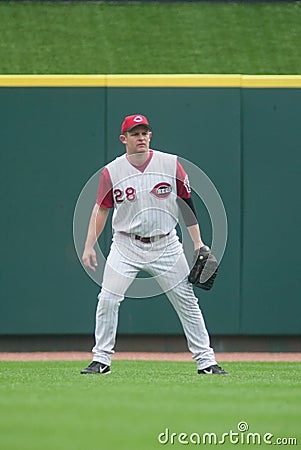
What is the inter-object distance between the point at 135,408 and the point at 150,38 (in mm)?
11901

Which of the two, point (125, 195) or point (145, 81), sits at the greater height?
point (145, 81)

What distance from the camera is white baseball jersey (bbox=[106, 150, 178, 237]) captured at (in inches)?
303

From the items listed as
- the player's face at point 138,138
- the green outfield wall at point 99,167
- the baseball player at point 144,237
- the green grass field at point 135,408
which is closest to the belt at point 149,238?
the baseball player at point 144,237

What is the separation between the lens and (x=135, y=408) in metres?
5.65

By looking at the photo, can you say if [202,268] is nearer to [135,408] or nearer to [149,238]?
[149,238]

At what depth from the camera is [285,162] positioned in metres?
11.0

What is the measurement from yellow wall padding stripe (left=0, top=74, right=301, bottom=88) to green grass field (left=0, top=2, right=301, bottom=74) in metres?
4.44

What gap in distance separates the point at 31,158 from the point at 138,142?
Result: 335cm

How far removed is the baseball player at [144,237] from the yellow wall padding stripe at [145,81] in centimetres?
308

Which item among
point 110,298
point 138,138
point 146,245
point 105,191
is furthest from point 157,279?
point 138,138

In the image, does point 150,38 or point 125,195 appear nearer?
point 125,195

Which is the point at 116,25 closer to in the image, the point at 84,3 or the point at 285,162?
the point at 84,3

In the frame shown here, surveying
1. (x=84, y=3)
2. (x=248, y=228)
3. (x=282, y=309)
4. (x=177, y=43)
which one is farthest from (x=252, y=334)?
(x=84, y=3)

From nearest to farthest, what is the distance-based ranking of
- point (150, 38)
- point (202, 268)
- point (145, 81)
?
point (202, 268)
point (145, 81)
point (150, 38)
